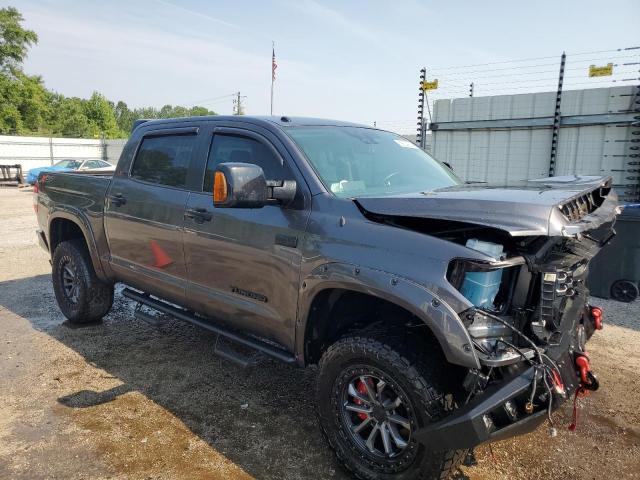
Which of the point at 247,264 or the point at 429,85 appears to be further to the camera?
the point at 429,85

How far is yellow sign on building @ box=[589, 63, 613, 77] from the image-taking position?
9695 millimetres

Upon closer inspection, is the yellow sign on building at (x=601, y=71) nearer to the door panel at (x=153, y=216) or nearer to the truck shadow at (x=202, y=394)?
the truck shadow at (x=202, y=394)

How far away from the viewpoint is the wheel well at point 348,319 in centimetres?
276

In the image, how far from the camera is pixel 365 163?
3.52m

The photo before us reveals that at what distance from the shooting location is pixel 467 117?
457 inches

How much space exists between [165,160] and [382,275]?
2.40 metres

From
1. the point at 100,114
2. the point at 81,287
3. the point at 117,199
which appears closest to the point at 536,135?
the point at 117,199

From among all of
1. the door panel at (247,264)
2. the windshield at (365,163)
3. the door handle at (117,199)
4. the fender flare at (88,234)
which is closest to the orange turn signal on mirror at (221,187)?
the door panel at (247,264)

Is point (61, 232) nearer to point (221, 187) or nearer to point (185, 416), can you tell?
point (185, 416)

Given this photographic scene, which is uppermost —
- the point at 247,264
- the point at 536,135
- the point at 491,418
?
the point at 536,135

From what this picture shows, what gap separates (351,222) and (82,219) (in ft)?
10.5

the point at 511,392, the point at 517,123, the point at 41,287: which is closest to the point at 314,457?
the point at 511,392

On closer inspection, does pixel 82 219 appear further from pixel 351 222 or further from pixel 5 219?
pixel 5 219

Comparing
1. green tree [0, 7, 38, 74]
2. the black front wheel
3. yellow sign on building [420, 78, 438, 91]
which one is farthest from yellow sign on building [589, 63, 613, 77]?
green tree [0, 7, 38, 74]
